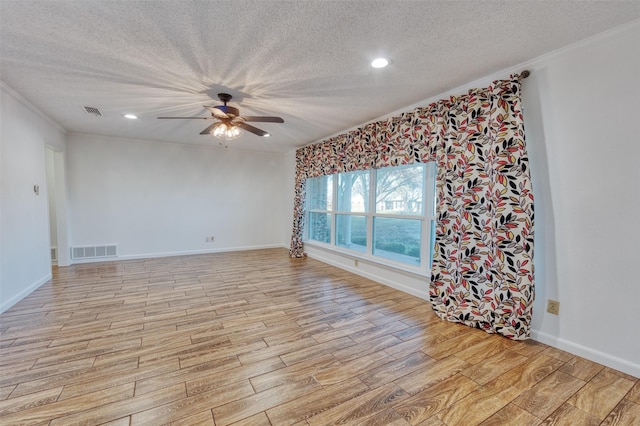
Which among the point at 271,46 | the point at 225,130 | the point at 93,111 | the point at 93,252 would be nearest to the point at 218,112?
the point at 225,130

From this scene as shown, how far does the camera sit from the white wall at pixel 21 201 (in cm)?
304

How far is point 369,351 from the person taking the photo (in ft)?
7.50

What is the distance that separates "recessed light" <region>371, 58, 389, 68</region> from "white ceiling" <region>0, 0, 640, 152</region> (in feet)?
0.19

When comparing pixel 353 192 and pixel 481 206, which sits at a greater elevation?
pixel 353 192

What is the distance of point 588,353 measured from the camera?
7.17ft

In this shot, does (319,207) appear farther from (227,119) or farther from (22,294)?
(22,294)

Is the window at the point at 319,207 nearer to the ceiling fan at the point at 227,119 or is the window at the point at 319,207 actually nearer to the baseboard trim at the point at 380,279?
the baseboard trim at the point at 380,279

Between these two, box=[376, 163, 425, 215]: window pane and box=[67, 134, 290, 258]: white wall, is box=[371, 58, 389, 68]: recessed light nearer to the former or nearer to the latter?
box=[376, 163, 425, 215]: window pane

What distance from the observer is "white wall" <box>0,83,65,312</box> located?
120 inches

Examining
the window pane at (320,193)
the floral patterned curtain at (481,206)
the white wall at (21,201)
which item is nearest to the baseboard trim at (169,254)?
the white wall at (21,201)

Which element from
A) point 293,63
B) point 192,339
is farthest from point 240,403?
point 293,63

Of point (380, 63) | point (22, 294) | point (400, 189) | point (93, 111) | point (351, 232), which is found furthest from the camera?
point (351, 232)

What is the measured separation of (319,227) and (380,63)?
391 centimetres

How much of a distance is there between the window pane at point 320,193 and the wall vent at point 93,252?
13.1ft
